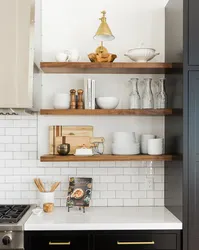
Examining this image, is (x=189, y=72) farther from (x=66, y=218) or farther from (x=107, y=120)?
(x=66, y=218)

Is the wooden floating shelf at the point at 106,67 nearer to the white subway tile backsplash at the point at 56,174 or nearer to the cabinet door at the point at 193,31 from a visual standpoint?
the cabinet door at the point at 193,31

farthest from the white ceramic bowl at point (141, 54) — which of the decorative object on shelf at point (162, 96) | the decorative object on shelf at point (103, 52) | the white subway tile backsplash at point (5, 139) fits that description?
the white subway tile backsplash at point (5, 139)

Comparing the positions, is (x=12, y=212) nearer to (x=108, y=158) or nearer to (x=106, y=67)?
(x=108, y=158)

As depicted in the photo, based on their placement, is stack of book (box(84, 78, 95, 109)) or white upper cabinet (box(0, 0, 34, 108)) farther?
stack of book (box(84, 78, 95, 109))

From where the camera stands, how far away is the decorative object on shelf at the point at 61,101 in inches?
107

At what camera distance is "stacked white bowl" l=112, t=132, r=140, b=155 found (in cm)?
272

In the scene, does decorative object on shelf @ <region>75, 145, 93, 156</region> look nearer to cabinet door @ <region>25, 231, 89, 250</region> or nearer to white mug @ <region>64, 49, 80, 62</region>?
cabinet door @ <region>25, 231, 89, 250</region>

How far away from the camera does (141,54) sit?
268cm

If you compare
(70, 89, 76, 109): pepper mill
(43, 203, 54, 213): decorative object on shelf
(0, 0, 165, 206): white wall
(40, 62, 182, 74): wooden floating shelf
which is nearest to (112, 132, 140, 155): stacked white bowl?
(0, 0, 165, 206): white wall

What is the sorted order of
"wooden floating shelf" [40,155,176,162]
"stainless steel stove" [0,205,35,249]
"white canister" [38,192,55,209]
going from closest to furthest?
"stainless steel stove" [0,205,35,249] → "wooden floating shelf" [40,155,176,162] → "white canister" [38,192,55,209]

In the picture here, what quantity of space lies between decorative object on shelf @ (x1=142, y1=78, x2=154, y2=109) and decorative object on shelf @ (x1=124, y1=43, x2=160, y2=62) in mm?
209

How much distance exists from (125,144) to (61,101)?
63 cm

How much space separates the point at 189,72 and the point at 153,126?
0.71 m

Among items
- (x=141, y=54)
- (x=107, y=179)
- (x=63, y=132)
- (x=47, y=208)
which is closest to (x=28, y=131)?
(x=63, y=132)
